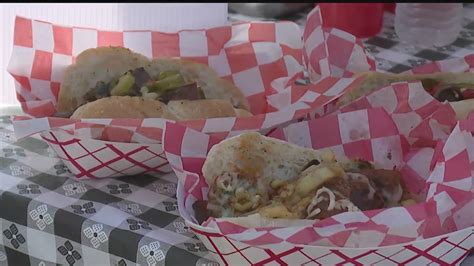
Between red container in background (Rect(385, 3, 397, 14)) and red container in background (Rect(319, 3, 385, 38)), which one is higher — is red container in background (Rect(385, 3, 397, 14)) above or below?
below

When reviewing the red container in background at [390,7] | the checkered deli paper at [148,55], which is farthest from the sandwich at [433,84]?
the red container in background at [390,7]

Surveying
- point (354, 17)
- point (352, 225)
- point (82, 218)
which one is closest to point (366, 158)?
point (352, 225)

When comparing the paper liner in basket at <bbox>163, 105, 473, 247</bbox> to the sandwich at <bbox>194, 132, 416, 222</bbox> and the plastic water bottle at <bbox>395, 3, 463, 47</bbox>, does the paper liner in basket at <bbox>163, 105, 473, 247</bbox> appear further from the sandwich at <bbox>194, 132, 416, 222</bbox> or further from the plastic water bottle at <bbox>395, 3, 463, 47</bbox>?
the plastic water bottle at <bbox>395, 3, 463, 47</bbox>

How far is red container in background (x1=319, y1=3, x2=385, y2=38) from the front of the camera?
2.18 m

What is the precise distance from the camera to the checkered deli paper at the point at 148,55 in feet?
4.34

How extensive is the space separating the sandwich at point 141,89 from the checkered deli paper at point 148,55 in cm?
6

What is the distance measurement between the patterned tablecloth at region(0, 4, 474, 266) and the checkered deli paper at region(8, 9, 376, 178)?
4 centimetres

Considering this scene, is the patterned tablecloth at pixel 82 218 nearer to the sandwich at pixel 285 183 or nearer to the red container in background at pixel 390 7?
the sandwich at pixel 285 183

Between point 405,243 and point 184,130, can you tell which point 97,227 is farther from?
point 405,243

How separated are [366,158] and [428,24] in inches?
36.3

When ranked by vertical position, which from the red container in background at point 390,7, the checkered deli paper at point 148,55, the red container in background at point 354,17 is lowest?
the red container in background at point 390,7

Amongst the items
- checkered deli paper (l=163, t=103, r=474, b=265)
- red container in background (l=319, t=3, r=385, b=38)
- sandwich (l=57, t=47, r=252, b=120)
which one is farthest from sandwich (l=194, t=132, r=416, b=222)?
red container in background (l=319, t=3, r=385, b=38)

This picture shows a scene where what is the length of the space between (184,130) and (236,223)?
237 mm

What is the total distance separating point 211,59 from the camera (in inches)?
69.0
